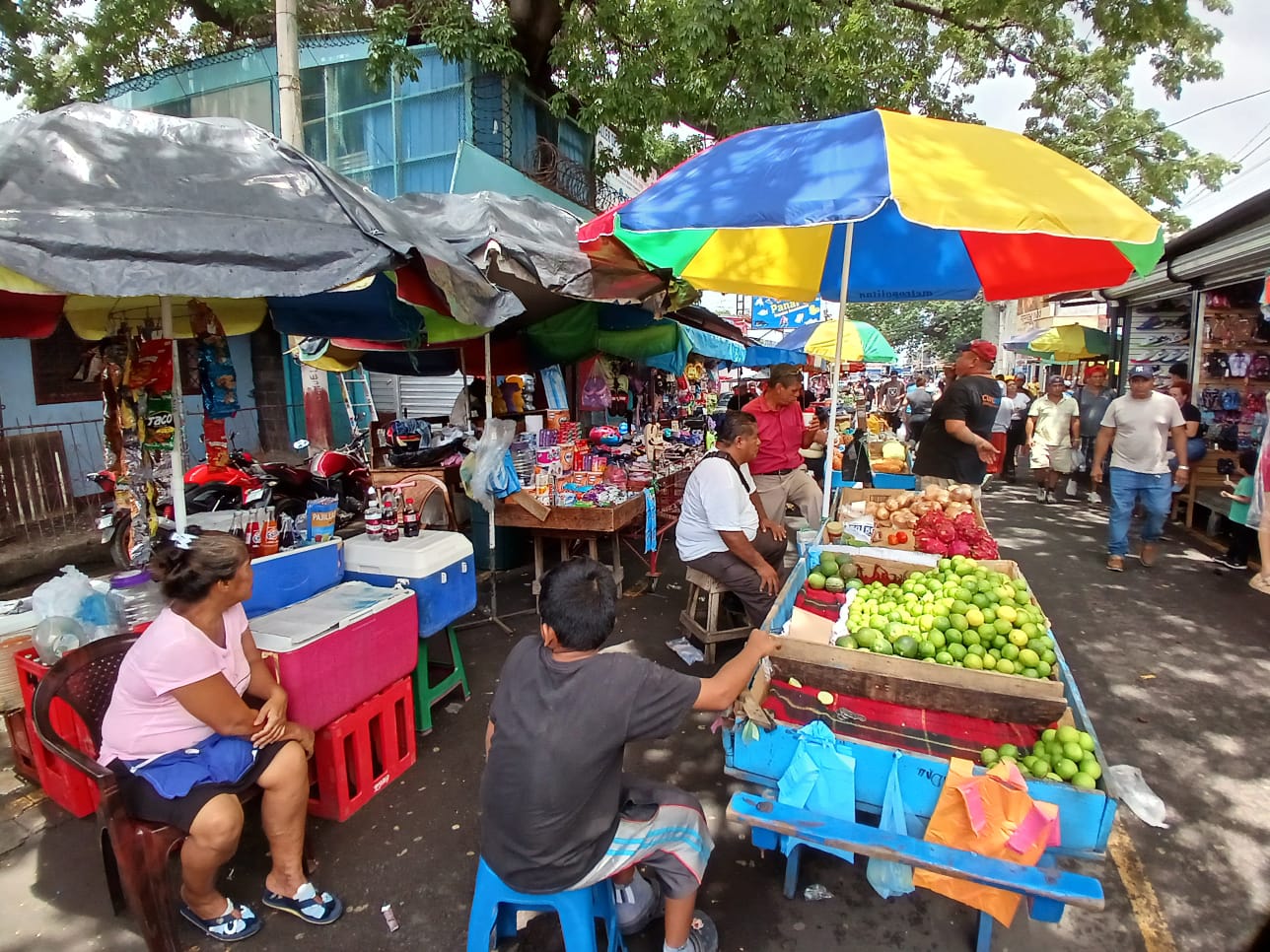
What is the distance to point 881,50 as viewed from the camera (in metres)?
9.56

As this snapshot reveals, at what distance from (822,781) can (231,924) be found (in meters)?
2.14

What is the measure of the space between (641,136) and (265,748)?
10.1m

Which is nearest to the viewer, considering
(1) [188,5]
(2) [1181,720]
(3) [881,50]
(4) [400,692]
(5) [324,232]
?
(5) [324,232]

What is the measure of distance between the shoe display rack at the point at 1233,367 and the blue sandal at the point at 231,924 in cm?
998

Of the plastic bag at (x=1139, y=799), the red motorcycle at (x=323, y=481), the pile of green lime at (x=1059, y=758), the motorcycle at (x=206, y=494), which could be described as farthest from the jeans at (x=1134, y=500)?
the motorcycle at (x=206, y=494)

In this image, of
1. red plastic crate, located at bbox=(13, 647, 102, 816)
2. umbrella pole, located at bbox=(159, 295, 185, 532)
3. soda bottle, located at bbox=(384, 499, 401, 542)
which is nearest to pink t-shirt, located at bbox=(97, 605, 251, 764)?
red plastic crate, located at bbox=(13, 647, 102, 816)

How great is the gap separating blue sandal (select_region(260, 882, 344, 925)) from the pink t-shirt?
0.68 meters

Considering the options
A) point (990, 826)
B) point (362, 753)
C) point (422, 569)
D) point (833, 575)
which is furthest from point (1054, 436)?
point (362, 753)

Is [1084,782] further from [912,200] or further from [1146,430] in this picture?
[1146,430]

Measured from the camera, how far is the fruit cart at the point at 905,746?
2.08 m

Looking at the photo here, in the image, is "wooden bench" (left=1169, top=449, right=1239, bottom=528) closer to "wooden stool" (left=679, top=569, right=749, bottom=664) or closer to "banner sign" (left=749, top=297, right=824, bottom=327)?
"wooden stool" (left=679, top=569, right=749, bottom=664)

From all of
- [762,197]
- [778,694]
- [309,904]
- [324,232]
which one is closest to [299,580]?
[309,904]

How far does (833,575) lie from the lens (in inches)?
141

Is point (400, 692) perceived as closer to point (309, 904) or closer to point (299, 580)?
point (299, 580)
